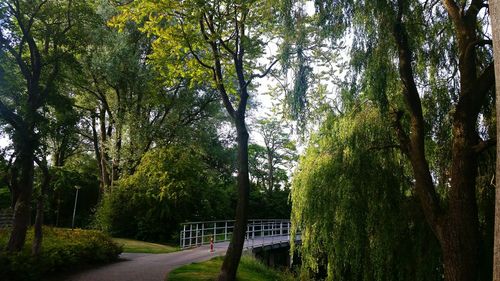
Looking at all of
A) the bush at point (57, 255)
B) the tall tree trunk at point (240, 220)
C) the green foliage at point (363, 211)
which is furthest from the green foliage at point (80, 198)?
the green foliage at point (363, 211)

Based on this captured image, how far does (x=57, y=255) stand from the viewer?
10727 mm

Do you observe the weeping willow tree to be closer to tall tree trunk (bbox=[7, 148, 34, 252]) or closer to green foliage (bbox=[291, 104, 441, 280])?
green foliage (bbox=[291, 104, 441, 280])

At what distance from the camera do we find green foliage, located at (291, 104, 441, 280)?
945cm

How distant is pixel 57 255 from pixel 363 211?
7.77 m

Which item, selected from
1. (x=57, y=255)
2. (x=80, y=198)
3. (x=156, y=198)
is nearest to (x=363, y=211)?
(x=57, y=255)

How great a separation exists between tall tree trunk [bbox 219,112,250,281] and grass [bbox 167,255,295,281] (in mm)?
994

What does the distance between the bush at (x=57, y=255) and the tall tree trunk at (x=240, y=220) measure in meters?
4.18

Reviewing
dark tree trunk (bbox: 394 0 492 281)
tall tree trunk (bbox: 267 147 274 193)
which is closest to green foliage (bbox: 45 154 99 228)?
tall tree trunk (bbox: 267 147 274 193)

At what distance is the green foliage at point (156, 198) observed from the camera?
73.6 ft

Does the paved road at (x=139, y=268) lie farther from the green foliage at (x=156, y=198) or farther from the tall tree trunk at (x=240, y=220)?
the green foliage at (x=156, y=198)

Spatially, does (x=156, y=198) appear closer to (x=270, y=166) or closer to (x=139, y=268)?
(x=139, y=268)

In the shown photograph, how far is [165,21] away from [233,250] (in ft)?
24.5

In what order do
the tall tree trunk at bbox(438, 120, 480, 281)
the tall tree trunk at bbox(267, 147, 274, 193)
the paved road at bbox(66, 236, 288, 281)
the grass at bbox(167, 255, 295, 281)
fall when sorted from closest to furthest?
the tall tree trunk at bbox(438, 120, 480, 281) < the paved road at bbox(66, 236, 288, 281) < the grass at bbox(167, 255, 295, 281) < the tall tree trunk at bbox(267, 147, 274, 193)

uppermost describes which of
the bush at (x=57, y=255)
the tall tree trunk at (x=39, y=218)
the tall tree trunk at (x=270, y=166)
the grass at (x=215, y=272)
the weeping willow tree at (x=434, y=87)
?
the tall tree trunk at (x=270, y=166)
